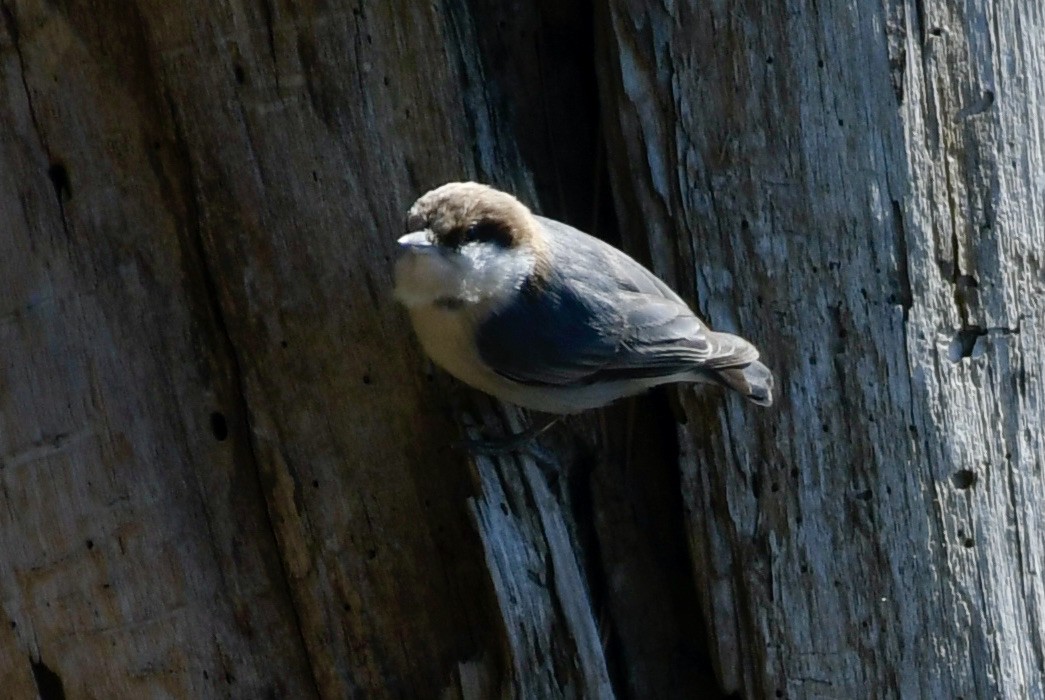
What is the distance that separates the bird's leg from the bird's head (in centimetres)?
33

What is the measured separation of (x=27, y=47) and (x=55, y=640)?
1.39 meters

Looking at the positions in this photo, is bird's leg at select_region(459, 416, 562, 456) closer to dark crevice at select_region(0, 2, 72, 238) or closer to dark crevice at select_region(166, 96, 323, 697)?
dark crevice at select_region(166, 96, 323, 697)

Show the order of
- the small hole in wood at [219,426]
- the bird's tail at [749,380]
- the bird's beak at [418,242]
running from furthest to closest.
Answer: the small hole in wood at [219,426]
the bird's tail at [749,380]
the bird's beak at [418,242]

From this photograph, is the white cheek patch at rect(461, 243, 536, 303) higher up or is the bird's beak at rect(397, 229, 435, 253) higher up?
the bird's beak at rect(397, 229, 435, 253)

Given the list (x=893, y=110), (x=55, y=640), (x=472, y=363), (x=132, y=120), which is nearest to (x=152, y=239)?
(x=132, y=120)

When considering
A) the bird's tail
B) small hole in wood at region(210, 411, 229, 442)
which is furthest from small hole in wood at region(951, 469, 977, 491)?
small hole in wood at region(210, 411, 229, 442)

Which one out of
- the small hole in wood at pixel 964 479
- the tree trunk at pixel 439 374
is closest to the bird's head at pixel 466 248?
the tree trunk at pixel 439 374

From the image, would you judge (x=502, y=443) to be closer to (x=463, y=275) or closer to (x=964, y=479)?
(x=463, y=275)

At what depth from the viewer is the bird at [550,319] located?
8.29ft

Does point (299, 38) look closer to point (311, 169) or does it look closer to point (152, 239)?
point (311, 169)

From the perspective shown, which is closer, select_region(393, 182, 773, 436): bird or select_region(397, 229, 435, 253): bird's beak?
select_region(397, 229, 435, 253): bird's beak

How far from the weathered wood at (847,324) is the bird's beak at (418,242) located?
0.54 m

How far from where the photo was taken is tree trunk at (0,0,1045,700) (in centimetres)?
261

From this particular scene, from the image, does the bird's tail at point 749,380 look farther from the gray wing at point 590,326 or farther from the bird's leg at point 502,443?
the bird's leg at point 502,443
